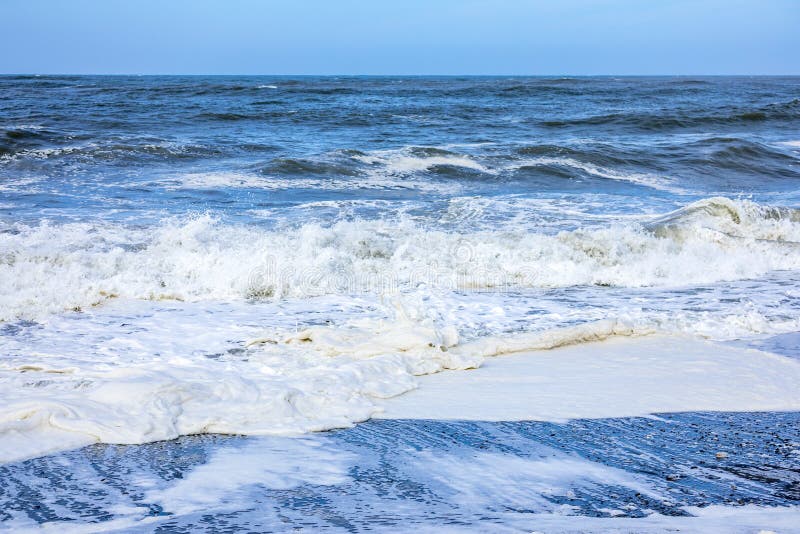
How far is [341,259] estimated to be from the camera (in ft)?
22.3

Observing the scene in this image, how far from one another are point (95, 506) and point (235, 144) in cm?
1320

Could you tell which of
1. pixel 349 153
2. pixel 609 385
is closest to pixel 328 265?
pixel 609 385

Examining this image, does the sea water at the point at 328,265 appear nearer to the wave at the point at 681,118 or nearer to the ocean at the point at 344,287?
the ocean at the point at 344,287

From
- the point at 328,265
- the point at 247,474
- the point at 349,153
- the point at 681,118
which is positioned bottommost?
the point at 247,474

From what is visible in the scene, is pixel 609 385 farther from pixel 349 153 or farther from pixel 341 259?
pixel 349 153

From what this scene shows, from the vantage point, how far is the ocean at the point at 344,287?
3.02 metres

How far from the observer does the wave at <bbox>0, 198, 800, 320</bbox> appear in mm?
5914

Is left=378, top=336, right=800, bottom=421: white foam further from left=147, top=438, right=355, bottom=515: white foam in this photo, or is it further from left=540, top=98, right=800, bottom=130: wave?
left=540, top=98, right=800, bottom=130: wave

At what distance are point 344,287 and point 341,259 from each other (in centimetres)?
66

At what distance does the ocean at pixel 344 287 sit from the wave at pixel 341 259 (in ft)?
0.10

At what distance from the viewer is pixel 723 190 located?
12062mm

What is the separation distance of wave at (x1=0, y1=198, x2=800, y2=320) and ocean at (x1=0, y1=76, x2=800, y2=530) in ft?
0.10

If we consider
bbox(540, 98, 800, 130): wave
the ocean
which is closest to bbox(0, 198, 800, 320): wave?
the ocean

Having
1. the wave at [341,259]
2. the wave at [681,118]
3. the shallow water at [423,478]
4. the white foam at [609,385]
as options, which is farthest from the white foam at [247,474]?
the wave at [681,118]
